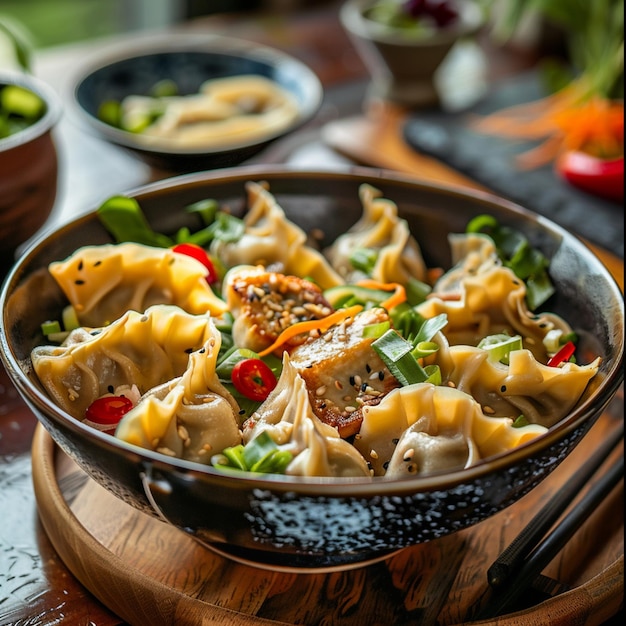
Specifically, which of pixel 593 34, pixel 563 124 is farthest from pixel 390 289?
pixel 593 34

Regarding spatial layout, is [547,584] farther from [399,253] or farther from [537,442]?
[399,253]

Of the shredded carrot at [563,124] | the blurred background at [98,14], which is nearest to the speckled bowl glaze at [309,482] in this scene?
the shredded carrot at [563,124]

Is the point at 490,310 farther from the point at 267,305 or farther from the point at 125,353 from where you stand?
the point at 125,353

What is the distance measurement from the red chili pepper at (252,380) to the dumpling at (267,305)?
101 millimetres

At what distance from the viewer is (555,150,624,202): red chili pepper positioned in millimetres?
3113

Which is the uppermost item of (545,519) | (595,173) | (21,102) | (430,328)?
(21,102)

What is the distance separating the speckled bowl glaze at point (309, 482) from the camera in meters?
1.43

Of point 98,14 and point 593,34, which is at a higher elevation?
point 593,34

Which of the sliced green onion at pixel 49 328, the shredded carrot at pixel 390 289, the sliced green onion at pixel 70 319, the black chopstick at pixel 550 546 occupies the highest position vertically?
the sliced green onion at pixel 49 328

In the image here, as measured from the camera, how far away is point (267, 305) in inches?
82.3

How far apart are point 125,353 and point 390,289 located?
726 mm

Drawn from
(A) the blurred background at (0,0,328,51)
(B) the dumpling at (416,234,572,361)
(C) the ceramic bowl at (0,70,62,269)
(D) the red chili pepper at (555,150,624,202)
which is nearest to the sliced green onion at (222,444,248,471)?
(B) the dumpling at (416,234,572,361)

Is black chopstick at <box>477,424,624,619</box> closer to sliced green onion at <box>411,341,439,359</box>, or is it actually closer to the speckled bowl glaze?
the speckled bowl glaze

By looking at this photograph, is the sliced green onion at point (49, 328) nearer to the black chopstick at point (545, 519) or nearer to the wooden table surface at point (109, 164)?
the wooden table surface at point (109, 164)
